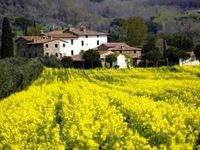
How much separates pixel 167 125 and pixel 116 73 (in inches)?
1462

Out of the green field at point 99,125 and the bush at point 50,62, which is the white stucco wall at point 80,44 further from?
the green field at point 99,125

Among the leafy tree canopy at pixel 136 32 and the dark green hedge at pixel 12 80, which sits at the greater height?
the leafy tree canopy at pixel 136 32

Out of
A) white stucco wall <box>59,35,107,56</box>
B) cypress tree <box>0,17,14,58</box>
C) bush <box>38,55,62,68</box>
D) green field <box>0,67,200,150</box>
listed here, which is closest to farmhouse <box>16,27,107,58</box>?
white stucco wall <box>59,35,107,56</box>

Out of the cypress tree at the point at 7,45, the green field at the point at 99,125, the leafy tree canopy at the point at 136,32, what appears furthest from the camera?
A: the leafy tree canopy at the point at 136,32

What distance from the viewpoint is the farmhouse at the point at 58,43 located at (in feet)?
309

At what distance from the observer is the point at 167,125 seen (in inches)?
660

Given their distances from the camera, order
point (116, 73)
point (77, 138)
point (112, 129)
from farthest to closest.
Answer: point (116, 73) < point (112, 129) < point (77, 138)

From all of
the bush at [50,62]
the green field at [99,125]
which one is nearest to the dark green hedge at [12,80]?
the green field at [99,125]

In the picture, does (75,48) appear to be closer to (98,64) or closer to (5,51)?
(98,64)

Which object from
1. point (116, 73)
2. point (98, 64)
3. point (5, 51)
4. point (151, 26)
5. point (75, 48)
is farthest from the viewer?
point (151, 26)

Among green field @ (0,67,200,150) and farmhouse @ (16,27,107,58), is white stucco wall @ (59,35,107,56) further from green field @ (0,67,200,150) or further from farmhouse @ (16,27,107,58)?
green field @ (0,67,200,150)

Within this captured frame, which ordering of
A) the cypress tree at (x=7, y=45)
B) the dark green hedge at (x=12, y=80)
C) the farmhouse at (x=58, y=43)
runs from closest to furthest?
the dark green hedge at (x=12, y=80) → the cypress tree at (x=7, y=45) → the farmhouse at (x=58, y=43)

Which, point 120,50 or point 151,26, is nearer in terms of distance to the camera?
point 120,50

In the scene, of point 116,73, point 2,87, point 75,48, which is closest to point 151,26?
point 75,48
